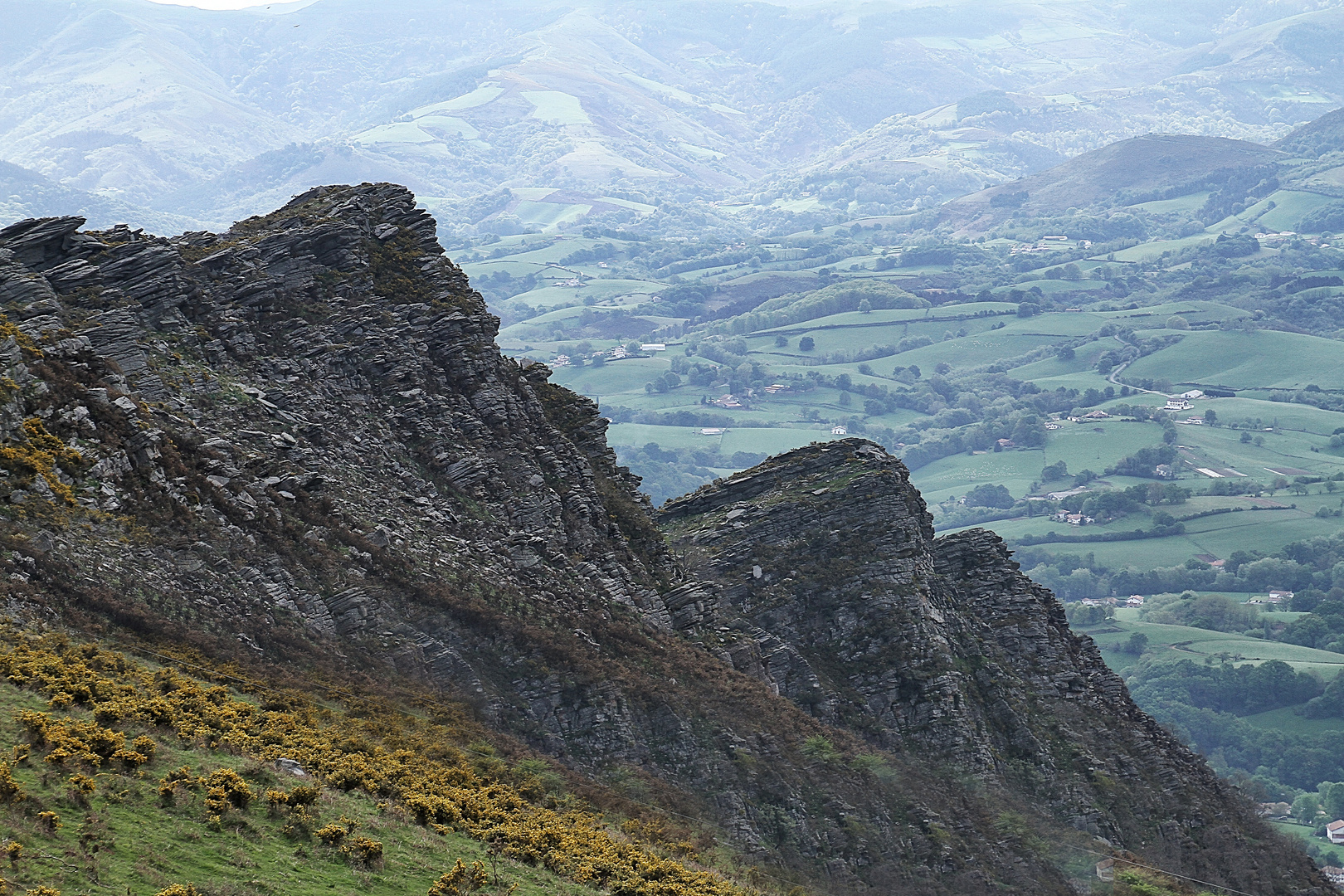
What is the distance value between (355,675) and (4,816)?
16.5 metres

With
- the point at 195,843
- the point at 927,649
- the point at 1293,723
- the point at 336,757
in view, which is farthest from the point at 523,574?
the point at 1293,723

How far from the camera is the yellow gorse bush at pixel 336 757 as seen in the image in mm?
28484

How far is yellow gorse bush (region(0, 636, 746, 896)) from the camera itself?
93.5ft

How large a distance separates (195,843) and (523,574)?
2416 centimetres

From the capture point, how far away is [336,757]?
33.3 metres

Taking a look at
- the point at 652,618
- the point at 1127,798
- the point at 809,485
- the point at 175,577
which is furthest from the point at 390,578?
the point at 1127,798

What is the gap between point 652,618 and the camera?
176 ft

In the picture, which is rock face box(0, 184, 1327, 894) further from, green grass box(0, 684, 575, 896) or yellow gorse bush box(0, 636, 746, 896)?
green grass box(0, 684, 575, 896)

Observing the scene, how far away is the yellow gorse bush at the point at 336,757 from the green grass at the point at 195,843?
19.4 inches

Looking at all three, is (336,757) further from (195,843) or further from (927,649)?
(927,649)

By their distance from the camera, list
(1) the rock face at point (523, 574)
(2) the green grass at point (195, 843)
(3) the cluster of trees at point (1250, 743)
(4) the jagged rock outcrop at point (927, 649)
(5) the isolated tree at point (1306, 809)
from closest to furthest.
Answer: (2) the green grass at point (195, 843) → (1) the rock face at point (523, 574) → (4) the jagged rock outcrop at point (927, 649) → (5) the isolated tree at point (1306, 809) → (3) the cluster of trees at point (1250, 743)

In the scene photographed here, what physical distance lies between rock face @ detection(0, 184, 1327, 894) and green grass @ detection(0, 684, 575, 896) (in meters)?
7.99

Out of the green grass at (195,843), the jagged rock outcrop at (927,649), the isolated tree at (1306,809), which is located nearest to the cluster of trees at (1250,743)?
the isolated tree at (1306,809)

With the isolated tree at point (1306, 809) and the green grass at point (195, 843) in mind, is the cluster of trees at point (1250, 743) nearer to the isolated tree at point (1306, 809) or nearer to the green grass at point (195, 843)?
the isolated tree at point (1306, 809)
